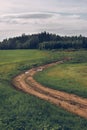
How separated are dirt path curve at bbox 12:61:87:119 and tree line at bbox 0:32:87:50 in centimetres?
7462

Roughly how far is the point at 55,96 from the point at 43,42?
3851 inches

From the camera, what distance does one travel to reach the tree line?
451 ft

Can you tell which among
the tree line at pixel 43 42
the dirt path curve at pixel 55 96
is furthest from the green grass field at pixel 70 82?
the tree line at pixel 43 42

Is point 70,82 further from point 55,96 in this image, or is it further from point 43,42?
point 43,42

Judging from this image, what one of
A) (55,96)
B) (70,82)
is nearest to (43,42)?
(70,82)

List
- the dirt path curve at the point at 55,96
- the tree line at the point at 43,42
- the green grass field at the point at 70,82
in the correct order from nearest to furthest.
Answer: the dirt path curve at the point at 55,96, the green grass field at the point at 70,82, the tree line at the point at 43,42

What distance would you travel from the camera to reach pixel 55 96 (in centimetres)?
4728

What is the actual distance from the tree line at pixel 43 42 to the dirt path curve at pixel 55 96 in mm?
74619

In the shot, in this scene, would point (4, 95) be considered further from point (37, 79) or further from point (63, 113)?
point (37, 79)

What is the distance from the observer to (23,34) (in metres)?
172

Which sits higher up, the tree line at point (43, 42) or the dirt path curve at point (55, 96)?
the dirt path curve at point (55, 96)

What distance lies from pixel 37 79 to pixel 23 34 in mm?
110760

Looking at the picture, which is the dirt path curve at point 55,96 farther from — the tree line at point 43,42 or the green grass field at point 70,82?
the tree line at point 43,42

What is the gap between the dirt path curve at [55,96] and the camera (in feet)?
133
